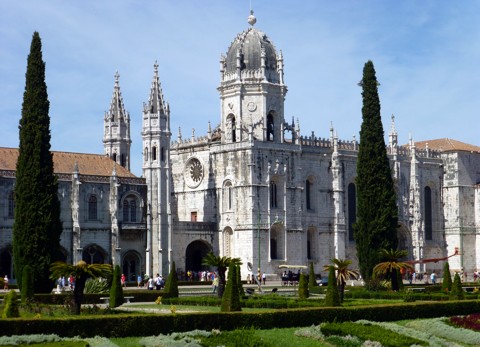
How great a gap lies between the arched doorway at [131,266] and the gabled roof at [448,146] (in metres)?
35.7

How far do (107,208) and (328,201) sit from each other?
21126 millimetres

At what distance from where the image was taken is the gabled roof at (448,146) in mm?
98744

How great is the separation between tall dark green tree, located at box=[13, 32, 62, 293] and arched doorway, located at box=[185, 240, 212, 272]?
108ft

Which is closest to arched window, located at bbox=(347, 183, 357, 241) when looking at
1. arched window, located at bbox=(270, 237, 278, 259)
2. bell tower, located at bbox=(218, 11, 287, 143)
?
arched window, located at bbox=(270, 237, 278, 259)

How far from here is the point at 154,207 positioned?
7669 cm

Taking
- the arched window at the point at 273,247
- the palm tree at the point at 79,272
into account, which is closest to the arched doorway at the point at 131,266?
the arched window at the point at 273,247

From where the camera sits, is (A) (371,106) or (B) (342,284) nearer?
(B) (342,284)

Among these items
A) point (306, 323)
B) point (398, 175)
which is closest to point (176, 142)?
point (398, 175)

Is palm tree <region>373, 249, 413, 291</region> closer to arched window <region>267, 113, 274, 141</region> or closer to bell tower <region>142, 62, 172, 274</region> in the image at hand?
bell tower <region>142, 62, 172, 274</region>

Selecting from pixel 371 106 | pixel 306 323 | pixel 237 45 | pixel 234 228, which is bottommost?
pixel 306 323

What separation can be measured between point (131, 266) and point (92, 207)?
5921mm

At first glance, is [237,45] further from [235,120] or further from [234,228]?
[234,228]

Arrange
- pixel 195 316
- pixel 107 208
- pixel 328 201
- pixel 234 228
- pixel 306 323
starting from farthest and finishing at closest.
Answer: pixel 328 201 → pixel 234 228 → pixel 107 208 → pixel 306 323 → pixel 195 316

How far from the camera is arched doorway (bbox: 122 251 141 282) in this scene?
254 ft
